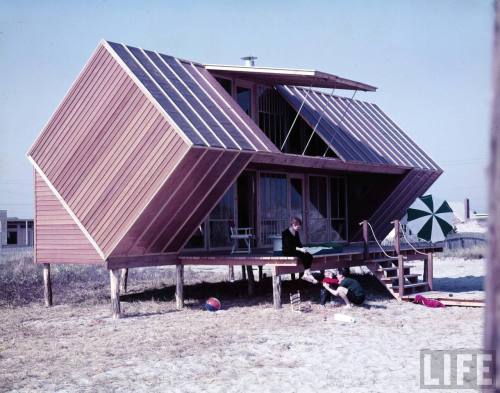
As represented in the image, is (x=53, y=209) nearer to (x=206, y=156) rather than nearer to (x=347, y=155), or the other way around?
(x=206, y=156)

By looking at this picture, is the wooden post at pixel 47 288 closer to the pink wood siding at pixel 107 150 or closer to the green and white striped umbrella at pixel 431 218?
the pink wood siding at pixel 107 150

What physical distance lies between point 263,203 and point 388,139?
5.44 meters

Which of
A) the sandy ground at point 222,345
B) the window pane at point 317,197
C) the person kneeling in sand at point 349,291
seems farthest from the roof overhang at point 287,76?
the sandy ground at point 222,345

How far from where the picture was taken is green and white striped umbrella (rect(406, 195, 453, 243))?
1573 cm

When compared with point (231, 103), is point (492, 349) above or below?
below

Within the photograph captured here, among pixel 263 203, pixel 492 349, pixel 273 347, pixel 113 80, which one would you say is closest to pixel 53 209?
pixel 113 80

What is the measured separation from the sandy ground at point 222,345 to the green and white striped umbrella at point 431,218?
1927 mm

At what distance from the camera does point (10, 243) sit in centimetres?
5662

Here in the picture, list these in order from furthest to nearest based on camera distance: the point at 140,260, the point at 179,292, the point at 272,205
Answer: the point at 272,205 → the point at 179,292 → the point at 140,260

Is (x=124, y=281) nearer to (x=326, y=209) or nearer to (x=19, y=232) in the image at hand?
(x=326, y=209)

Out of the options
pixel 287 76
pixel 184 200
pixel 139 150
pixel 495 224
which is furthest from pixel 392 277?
pixel 495 224

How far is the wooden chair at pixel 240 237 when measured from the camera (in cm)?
1534

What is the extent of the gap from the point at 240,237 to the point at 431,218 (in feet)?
14.9

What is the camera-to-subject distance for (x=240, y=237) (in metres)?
15.3
